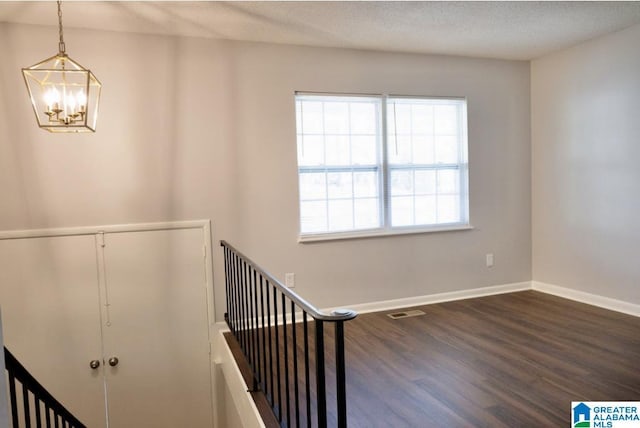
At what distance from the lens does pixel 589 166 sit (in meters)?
4.12

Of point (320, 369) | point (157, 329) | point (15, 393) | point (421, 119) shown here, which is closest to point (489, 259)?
point (421, 119)

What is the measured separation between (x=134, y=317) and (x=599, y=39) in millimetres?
4564

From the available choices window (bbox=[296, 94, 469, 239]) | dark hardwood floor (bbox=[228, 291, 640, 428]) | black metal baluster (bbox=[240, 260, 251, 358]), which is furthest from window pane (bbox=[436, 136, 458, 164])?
black metal baluster (bbox=[240, 260, 251, 358])

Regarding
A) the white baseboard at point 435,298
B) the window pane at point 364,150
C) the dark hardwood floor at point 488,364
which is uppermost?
the window pane at point 364,150

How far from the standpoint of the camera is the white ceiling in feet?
9.86

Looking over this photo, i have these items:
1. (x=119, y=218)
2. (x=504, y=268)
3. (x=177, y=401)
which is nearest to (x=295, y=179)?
(x=119, y=218)

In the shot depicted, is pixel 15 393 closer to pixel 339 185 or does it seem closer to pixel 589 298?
pixel 339 185

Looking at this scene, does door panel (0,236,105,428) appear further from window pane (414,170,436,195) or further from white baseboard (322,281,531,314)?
window pane (414,170,436,195)

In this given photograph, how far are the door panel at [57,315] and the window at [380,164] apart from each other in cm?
179

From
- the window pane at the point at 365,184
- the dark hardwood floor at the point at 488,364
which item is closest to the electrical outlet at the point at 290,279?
the dark hardwood floor at the point at 488,364

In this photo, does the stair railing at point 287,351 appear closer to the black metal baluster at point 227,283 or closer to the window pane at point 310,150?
the black metal baluster at point 227,283

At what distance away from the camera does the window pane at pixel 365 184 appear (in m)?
4.13

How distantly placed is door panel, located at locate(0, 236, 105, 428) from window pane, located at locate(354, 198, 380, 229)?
221 cm

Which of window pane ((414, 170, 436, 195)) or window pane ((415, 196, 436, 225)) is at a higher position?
window pane ((414, 170, 436, 195))
